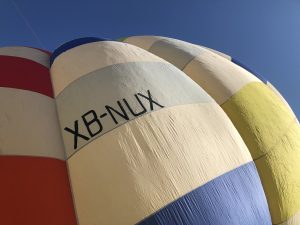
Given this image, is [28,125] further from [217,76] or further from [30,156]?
[217,76]

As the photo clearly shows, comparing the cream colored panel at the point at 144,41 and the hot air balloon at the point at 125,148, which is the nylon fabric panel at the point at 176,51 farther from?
the hot air balloon at the point at 125,148

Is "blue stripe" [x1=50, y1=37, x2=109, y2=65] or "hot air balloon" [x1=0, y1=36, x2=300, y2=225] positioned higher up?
"blue stripe" [x1=50, y1=37, x2=109, y2=65]

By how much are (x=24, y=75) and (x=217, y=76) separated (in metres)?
1.79

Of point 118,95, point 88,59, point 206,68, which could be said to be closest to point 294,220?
point 206,68

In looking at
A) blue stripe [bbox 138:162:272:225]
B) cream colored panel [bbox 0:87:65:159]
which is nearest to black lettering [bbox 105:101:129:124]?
cream colored panel [bbox 0:87:65:159]

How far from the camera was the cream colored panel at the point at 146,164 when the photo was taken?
7.26 feet

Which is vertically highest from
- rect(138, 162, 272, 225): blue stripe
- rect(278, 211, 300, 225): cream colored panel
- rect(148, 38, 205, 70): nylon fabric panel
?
rect(148, 38, 205, 70): nylon fabric panel

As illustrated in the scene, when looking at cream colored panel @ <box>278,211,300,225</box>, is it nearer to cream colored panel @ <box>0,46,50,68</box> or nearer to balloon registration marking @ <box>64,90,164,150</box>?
balloon registration marking @ <box>64,90,164,150</box>

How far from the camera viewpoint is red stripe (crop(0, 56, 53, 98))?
2.81m

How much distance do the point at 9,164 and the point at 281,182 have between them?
2193mm

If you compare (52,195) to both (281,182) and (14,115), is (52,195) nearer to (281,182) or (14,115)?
(14,115)

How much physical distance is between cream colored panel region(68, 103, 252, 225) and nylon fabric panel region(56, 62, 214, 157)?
0.07 metres

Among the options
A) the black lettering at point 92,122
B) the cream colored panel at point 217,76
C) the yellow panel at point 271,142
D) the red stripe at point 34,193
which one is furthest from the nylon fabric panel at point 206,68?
the red stripe at point 34,193

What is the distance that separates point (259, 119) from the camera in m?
3.49
